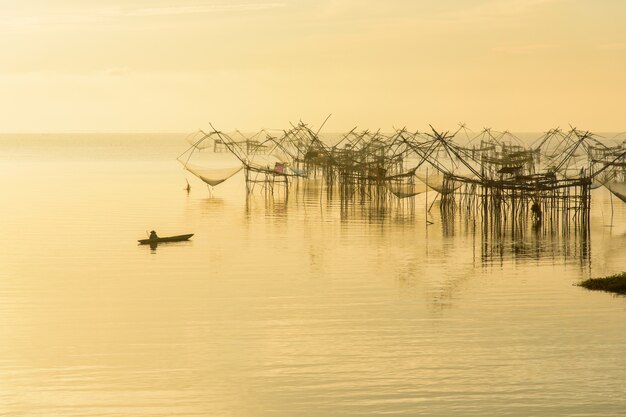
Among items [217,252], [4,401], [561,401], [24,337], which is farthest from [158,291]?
[561,401]

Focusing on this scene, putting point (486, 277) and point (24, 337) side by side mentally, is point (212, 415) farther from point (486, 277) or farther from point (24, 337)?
point (486, 277)

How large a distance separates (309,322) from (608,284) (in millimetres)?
→ 6308

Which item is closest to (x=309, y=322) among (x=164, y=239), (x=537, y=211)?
(x=164, y=239)

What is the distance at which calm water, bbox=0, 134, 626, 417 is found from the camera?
12.7 m

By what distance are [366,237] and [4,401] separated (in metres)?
17.9

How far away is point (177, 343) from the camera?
51.2 ft

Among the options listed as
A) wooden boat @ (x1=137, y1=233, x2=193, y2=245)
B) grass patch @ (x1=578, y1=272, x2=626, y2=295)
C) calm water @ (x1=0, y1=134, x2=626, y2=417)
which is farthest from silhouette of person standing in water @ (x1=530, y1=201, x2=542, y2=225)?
grass patch @ (x1=578, y1=272, x2=626, y2=295)

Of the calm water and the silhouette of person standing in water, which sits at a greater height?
the silhouette of person standing in water

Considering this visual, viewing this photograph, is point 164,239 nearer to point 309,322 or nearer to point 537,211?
point 537,211

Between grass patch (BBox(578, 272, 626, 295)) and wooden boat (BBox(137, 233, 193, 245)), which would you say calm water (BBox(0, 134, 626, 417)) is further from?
grass patch (BBox(578, 272, 626, 295))

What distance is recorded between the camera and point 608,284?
20281mm

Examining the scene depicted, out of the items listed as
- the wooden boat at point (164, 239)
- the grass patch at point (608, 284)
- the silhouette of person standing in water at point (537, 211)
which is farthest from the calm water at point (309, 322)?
the silhouette of person standing in water at point (537, 211)

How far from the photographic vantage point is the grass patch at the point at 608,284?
20.0 meters

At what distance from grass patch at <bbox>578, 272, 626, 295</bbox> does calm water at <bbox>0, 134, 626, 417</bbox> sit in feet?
1.19
